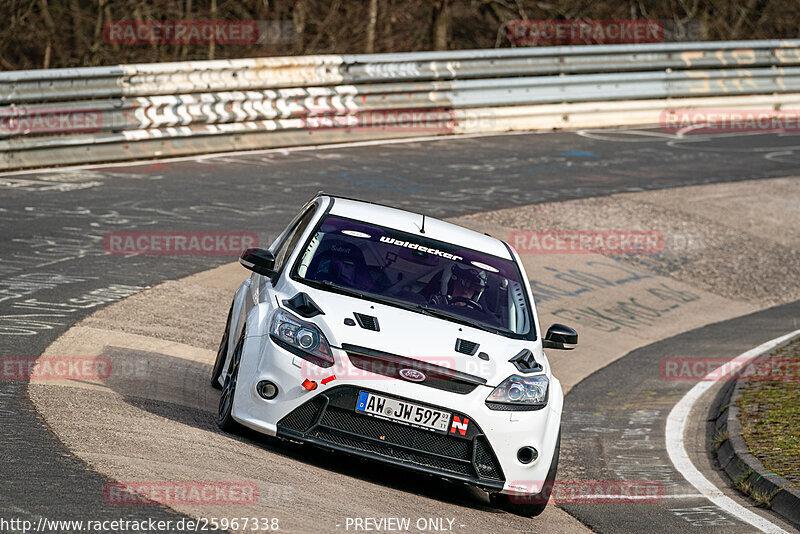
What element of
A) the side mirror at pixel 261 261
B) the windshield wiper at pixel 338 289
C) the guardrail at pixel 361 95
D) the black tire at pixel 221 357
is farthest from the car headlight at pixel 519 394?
the guardrail at pixel 361 95

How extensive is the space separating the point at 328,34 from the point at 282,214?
1440cm

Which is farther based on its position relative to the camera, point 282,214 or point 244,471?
point 282,214

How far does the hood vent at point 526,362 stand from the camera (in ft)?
22.7

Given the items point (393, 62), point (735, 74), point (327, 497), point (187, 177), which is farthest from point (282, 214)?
point (735, 74)

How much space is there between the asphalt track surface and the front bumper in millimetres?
894

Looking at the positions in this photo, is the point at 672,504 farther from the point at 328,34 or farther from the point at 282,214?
the point at 328,34

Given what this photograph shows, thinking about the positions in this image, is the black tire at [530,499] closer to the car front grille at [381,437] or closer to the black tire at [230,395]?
the car front grille at [381,437]

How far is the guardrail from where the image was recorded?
15.9 m

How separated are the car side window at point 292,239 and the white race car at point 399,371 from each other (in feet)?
0.40

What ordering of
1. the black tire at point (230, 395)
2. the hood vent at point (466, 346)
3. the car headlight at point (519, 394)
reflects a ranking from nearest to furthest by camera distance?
1. the car headlight at point (519, 394)
2. the hood vent at point (466, 346)
3. the black tire at point (230, 395)

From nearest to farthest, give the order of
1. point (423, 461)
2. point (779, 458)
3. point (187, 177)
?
point (423, 461) < point (779, 458) < point (187, 177)

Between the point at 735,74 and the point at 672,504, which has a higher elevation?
the point at 735,74

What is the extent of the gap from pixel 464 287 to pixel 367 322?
109 cm

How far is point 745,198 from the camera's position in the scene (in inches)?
730
